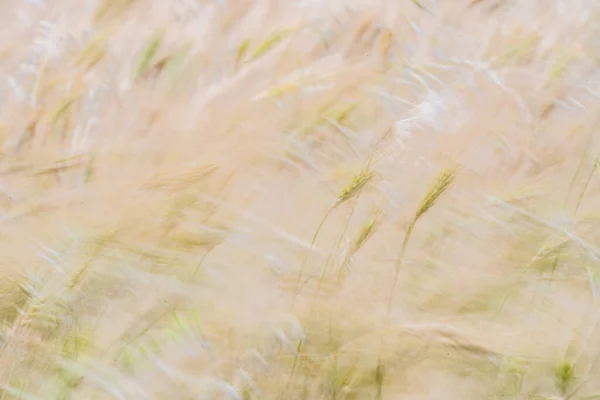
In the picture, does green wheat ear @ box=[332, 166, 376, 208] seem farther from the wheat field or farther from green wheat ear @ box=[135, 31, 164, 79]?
green wheat ear @ box=[135, 31, 164, 79]

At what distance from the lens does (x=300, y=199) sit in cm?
74

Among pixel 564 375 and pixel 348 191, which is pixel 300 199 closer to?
pixel 348 191

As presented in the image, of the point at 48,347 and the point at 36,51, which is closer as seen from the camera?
the point at 48,347

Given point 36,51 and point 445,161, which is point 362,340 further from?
point 36,51

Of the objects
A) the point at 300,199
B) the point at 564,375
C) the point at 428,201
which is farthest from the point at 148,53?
the point at 564,375

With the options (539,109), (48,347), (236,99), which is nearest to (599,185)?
(539,109)

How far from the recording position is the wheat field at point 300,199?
66 centimetres

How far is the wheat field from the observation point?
25.9 inches

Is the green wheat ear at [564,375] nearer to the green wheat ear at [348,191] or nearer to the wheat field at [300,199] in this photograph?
the wheat field at [300,199]

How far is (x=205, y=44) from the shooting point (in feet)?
2.60

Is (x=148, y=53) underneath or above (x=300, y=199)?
above

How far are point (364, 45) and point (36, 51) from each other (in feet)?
1.31

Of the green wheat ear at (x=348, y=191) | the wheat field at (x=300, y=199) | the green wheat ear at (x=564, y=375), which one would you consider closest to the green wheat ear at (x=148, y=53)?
the wheat field at (x=300, y=199)

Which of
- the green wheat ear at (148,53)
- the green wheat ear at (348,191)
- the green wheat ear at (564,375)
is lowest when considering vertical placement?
the green wheat ear at (564,375)
